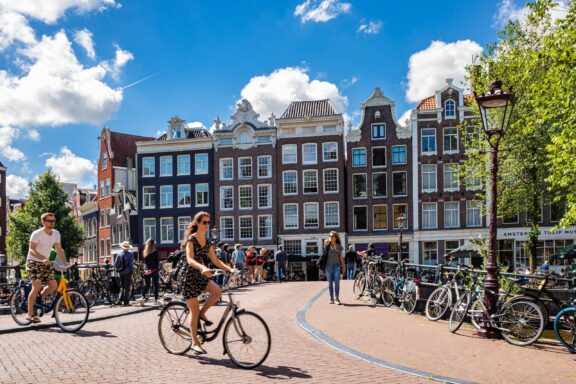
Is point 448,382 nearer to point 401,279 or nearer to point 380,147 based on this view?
point 401,279

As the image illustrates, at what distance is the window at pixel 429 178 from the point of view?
41.2 meters

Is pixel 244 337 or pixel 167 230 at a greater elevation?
pixel 167 230

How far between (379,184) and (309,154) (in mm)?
6086

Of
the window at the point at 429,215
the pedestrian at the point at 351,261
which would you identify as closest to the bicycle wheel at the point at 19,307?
the pedestrian at the point at 351,261

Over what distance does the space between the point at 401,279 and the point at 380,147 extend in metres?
29.5

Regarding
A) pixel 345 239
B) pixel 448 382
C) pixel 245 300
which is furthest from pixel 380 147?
pixel 448 382

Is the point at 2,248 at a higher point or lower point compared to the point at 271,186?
lower

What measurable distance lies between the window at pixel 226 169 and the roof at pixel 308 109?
584 cm

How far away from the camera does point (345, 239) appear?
42.2 metres

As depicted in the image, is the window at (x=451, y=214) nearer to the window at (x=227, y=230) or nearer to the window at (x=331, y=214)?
the window at (x=331, y=214)

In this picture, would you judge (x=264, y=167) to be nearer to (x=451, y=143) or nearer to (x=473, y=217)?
(x=451, y=143)

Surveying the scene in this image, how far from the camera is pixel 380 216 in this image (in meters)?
42.0

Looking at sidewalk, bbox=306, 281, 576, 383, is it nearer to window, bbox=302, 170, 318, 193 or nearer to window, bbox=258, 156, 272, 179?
window, bbox=302, 170, 318, 193

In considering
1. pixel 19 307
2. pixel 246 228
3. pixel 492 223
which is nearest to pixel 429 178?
pixel 246 228
